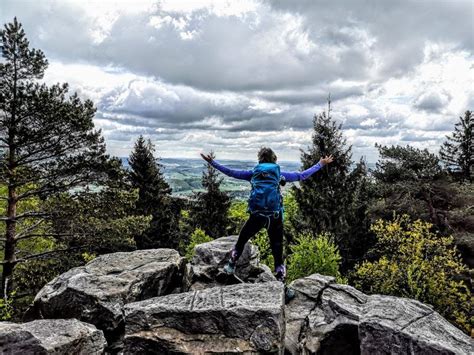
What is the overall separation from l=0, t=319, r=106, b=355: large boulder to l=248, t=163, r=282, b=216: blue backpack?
5.03 m

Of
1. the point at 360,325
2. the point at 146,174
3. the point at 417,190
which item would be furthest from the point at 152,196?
the point at 360,325

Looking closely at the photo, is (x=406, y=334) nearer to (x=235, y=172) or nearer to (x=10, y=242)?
(x=235, y=172)

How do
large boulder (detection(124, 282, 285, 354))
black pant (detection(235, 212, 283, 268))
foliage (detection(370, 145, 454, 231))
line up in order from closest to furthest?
large boulder (detection(124, 282, 285, 354)), black pant (detection(235, 212, 283, 268)), foliage (detection(370, 145, 454, 231))

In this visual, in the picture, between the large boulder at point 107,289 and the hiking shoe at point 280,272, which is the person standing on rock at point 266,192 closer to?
the hiking shoe at point 280,272

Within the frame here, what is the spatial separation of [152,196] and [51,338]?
2526 centimetres

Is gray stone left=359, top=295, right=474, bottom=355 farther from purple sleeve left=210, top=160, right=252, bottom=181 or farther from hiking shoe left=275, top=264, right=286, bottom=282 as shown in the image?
purple sleeve left=210, top=160, right=252, bottom=181

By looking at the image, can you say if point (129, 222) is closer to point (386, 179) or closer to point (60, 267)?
point (60, 267)

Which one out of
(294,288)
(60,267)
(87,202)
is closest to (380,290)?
(294,288)

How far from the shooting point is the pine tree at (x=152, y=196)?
32.5m

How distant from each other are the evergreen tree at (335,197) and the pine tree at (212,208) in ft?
31.2

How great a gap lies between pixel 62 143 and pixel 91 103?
291 centimetres

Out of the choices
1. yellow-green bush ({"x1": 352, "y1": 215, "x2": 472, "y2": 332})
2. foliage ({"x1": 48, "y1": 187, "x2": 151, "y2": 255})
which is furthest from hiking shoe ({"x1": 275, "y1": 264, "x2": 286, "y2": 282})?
foliage ({"x1": 48, "y1": 187, "x2": 151, "y2": 255})

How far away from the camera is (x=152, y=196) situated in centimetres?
3322

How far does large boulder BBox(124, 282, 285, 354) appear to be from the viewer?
7914 millimetres
